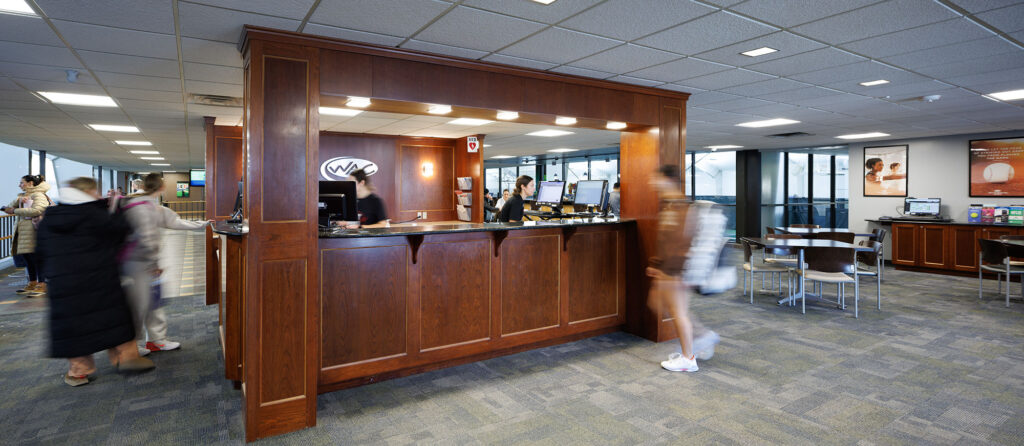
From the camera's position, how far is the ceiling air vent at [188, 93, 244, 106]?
5.91 m

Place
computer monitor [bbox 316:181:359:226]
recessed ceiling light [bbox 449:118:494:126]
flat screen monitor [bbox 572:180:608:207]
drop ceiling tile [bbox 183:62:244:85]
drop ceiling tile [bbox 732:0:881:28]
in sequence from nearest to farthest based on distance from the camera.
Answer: drop ceiling tile [bbox 732:0:881:28] < drop ceiling tile [bbox 183:62:244:85] < computer monitor [bbox 316:181:359:226] < flat screen monitor [bbox 572:180:608:207] < recessed ceiling light [bbox 449:118:494:126]

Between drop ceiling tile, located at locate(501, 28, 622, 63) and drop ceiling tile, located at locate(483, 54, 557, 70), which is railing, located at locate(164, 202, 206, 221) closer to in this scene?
drop ceiling tile, located at locate(483, 54, 557, 70)

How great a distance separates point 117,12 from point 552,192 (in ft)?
17.2

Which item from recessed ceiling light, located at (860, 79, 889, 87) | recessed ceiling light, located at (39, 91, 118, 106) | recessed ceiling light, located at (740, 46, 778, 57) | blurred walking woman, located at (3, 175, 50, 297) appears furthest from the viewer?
blurred walking woman, located at (3, 175, 50, 297)

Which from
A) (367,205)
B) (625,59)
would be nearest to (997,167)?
(625,59)

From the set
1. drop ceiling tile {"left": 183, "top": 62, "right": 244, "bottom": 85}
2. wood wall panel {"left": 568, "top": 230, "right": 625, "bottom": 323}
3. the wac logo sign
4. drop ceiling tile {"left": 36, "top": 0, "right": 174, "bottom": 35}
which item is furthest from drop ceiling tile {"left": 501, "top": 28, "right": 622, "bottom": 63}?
the wac logo sign

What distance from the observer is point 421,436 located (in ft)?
10.6

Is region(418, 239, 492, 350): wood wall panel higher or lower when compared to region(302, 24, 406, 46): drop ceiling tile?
lower

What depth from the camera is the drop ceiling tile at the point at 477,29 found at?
329 cm

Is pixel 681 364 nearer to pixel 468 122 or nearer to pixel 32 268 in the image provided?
pixel 468 122

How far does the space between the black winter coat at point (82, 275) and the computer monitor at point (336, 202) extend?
174cm

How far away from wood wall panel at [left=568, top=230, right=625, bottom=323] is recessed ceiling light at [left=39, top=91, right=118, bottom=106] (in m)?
5.59

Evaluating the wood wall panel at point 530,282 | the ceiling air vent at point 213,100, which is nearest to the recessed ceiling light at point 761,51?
the wood wall panel at point 530,282

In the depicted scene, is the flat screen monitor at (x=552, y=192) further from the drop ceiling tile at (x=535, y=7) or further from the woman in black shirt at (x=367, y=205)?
the drop ceiling tile at (x=535, y=7)
